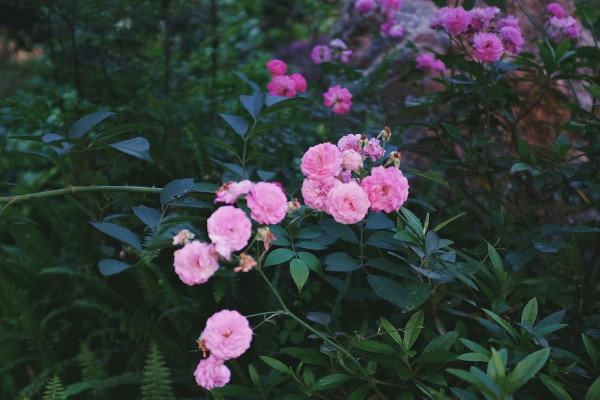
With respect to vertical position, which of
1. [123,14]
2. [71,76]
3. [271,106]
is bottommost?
[71,76]

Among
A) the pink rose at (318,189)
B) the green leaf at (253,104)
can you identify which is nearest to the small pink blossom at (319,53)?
the green leaf at (253,104)

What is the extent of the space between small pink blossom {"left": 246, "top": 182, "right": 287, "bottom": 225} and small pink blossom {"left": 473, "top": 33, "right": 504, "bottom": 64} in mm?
1004

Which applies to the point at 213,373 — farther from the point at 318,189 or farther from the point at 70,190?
the point at 70,190

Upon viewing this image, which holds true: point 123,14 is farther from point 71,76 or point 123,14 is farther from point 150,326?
point 150,326

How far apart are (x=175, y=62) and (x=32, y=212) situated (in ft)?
3.50

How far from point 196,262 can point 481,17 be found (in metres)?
1.36

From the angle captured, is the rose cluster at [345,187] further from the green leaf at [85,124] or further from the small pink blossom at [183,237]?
the green leaf at [85,124]

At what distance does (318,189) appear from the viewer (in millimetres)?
1099

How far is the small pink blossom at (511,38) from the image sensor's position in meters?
1.79

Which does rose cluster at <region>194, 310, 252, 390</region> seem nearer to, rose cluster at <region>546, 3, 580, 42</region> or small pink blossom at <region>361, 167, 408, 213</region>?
small pink blossom at <region>361, 167, 408, 213</region>

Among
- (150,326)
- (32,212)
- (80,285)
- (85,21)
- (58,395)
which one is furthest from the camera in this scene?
(32,212)

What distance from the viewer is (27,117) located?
2057 mm

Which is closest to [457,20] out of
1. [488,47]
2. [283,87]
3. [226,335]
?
[488,47]

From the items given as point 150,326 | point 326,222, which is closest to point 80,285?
point 150,326
